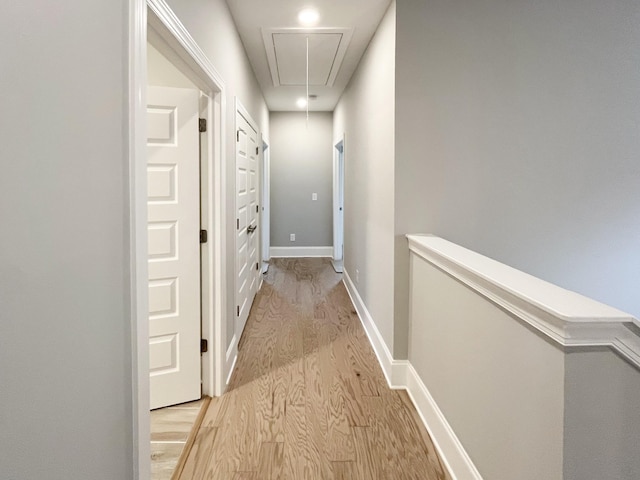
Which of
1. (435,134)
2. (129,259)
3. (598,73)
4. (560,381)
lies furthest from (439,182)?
(129,259)

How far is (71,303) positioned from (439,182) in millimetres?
2202

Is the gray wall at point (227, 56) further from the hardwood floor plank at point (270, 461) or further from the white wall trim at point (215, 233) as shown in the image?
the hardwood floor plank at point (270, 461)

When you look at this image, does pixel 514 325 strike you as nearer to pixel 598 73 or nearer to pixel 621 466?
pixel 621 466

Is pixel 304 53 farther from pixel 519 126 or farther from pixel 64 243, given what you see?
pixel 64 243

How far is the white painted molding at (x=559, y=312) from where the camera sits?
1132mm

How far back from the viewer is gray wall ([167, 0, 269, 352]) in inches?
79.3

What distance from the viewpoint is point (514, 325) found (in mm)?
1432

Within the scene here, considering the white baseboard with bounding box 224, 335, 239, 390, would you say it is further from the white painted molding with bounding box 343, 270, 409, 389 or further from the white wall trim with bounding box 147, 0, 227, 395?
the white painted molding with bounding box 343, 270, 409, 389

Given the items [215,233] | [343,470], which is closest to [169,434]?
[343,470]

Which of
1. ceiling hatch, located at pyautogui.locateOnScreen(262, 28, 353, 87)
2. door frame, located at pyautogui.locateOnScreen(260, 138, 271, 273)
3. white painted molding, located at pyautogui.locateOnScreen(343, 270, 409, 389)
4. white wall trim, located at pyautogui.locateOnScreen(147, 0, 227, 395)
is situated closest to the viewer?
white wall trim, located at pyautogui.locateOnScreen(147, 0, 227, 395)

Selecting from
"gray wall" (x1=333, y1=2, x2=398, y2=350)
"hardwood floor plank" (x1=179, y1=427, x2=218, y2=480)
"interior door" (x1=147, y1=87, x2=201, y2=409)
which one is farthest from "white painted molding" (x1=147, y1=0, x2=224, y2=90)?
"hardwood floor plank" (x1=179, y1=427, x2=218, y2=480)

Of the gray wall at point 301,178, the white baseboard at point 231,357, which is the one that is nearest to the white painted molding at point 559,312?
the white baseboard at point 231,357

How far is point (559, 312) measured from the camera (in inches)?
45.4

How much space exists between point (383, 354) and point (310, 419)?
852 millimetres
